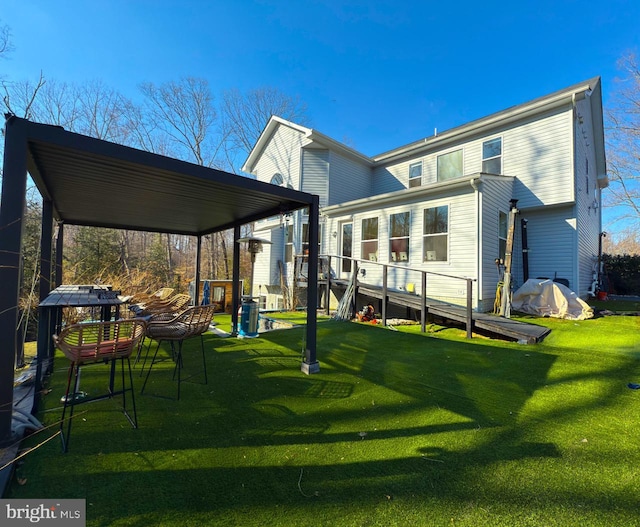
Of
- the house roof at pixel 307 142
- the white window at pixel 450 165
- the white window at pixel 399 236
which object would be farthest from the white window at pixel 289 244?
the white window at pixel 450 165

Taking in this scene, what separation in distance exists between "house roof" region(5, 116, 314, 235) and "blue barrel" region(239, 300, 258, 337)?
1.69m

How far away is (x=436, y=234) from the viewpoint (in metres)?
8.67

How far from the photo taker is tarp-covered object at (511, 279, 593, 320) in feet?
24.4

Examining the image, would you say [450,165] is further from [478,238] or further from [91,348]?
[91,348]

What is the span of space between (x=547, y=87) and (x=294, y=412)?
14.1 metres

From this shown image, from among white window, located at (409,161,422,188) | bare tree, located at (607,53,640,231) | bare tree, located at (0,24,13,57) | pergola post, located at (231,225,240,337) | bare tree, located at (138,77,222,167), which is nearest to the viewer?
pergola post, located at (231,225,240,337)

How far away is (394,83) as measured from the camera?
16859 millimetres

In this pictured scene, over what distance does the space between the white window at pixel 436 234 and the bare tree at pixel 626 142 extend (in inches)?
347

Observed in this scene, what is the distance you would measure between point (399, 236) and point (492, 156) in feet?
14.2

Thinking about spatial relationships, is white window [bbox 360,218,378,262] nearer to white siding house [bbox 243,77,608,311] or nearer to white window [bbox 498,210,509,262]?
white siding house [bbox 243,77,608,311]

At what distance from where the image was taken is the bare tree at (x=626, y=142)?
1089 cm

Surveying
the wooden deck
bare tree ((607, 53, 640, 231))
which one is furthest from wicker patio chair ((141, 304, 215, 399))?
bare tree ((607, 53, 640, 231))

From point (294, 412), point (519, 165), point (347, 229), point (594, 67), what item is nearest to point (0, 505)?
point (294, 412)

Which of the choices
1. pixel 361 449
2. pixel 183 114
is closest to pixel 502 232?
pixel 361 449
